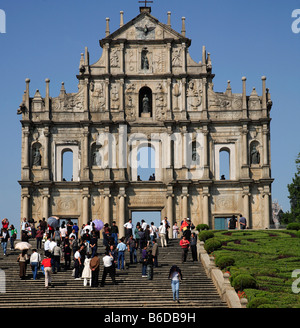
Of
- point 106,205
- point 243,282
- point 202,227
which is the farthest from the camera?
point 106,205

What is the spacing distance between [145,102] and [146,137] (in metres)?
2.70

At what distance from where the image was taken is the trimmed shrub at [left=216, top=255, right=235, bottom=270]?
1438 inches

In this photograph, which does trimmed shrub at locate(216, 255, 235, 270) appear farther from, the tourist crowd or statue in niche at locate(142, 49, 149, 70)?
statue in niche at locate(142, 49, 149, 70)

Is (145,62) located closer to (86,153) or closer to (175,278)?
(86,153)

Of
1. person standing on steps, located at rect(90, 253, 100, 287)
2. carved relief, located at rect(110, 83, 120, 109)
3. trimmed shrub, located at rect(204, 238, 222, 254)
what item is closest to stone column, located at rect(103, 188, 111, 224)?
carved relief, located at rect(110, 83, 120, 109)

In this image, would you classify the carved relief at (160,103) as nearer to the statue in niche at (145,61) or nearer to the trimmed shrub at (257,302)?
the statue in niche at (145,61)

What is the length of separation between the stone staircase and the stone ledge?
0.28m

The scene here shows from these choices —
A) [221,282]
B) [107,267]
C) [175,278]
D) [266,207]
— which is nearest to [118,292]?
[107,267]

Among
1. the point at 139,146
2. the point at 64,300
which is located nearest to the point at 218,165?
the point at 139,146

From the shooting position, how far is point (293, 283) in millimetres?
33500

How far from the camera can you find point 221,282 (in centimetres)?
3319

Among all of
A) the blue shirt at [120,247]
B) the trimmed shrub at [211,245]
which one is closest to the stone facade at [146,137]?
the trimmed shrub at [211,245]

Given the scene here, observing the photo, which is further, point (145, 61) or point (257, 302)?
point (145, 61)

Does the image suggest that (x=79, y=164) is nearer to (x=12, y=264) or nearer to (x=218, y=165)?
(x=218, y=165)
